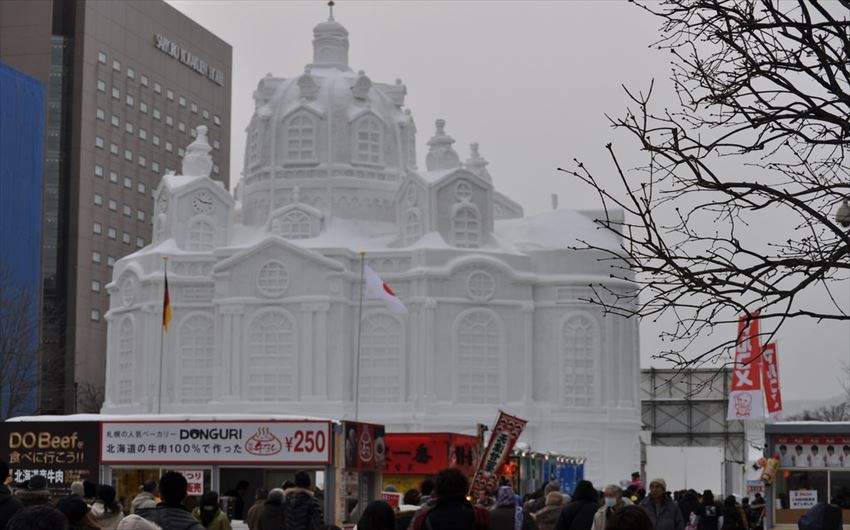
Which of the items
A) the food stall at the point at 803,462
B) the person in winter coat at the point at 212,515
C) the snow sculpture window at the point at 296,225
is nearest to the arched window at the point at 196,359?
the snow sculpture window at the point at 296,225

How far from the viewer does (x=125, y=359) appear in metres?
84.0

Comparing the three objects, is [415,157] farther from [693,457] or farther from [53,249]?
[693,457]

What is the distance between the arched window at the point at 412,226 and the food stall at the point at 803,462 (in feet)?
177

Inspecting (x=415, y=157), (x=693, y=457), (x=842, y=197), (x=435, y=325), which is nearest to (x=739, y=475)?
(x=435, y=325)

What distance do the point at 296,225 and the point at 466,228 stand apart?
8.41 metres

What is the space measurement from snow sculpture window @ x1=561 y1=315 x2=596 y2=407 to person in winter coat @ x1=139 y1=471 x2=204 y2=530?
2698 inches

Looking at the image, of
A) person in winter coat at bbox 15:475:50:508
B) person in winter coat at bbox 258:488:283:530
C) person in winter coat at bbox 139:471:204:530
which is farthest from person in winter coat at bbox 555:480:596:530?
person in winter coat at bbox 139:471:204:530

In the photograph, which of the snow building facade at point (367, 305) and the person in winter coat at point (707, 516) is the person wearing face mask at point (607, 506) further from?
the snow building facade at point (367, 305)

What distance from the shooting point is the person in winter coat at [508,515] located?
1738cm

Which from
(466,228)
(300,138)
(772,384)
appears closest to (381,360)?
(466,228)

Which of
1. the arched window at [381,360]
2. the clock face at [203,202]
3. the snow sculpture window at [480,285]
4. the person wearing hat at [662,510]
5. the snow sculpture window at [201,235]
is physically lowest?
the person wearing hat at [662,510]

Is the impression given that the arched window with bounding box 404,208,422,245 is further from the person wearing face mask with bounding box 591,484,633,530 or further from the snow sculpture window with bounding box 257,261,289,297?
the person wearing face mask with bounding box 591,484,633,530

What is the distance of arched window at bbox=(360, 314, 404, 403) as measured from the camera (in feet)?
262

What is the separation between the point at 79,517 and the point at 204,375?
68793 millimetres
